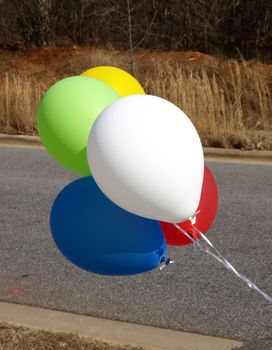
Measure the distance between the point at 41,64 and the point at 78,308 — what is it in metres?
13.3

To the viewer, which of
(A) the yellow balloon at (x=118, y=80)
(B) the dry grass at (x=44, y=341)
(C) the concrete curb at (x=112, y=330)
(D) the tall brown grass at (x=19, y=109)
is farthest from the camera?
(D) the tall brown grass at (x=19, y=109)

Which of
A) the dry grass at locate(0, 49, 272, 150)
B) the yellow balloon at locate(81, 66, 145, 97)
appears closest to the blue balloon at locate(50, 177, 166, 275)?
the yellow balloon at locate(81, 66, 145, 97)

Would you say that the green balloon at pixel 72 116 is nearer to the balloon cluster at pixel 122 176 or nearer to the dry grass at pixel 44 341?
the balloon cluster at pixel 122 176

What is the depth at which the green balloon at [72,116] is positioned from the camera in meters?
2.82

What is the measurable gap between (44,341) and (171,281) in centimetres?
138

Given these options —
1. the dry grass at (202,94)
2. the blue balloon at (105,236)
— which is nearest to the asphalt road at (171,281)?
the blue balloon at (105,236)

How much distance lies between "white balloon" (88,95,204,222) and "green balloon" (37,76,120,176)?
21 centimetres

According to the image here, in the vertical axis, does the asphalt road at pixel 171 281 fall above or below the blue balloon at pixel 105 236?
below

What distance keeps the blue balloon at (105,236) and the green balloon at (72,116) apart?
A: 15 centimetres

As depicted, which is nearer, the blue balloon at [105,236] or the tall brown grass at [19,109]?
the blue balloon at [105,236]

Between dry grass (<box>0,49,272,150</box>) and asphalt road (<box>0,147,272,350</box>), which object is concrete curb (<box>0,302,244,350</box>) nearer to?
asphalt road (<box>0,147,272,350</box>)

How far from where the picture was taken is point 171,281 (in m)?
4.99

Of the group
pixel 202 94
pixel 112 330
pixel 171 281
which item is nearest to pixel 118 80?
pixel 112 330

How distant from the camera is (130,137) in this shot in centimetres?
254
